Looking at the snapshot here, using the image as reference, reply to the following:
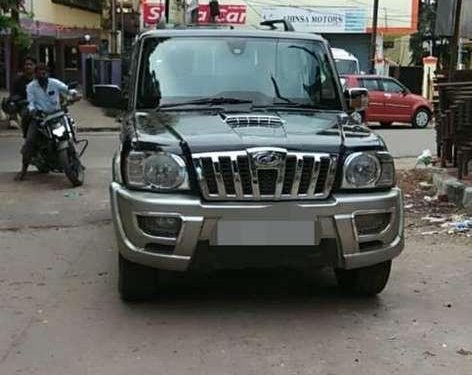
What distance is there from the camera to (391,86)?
2372cm

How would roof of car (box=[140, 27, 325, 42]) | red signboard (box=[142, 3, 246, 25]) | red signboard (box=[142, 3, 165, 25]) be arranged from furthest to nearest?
1. red signboard (box=[142, 3, 246, 25])
2. red signboard (box=[142, 3, 165, 25])
3. roof of car (box=[140, 27, 325, 42])

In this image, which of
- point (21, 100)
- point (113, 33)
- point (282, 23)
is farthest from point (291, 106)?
point (113, 33)

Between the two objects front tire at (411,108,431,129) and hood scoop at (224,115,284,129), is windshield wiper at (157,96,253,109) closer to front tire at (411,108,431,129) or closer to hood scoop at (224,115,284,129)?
hood scoop at (224,115,284,129)

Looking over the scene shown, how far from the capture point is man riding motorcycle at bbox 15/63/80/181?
36.2 ft

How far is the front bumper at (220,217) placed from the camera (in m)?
4.97

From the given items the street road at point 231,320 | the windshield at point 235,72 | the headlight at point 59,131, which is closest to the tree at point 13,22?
the headlight at point 59,131

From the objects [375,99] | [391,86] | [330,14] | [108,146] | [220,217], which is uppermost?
[330,14]

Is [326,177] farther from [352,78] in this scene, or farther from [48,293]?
[352,78]

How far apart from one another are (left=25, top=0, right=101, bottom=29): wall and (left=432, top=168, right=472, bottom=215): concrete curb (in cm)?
2171

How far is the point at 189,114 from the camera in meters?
6.00

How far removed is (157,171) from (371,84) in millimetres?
19218

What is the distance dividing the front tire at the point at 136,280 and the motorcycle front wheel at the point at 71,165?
5.42m

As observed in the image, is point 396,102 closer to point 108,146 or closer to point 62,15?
point 108,146

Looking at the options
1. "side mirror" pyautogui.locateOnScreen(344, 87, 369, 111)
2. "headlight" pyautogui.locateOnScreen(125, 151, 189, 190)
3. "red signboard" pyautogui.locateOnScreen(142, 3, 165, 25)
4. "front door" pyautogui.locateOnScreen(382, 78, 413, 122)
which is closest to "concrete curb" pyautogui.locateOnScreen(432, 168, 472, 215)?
"side mirror" pyautogui.locateOnScreen(344, 87, 369, 111)
